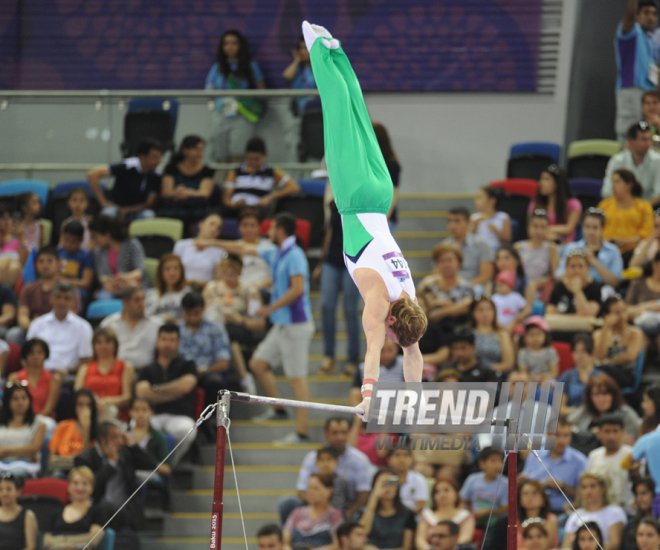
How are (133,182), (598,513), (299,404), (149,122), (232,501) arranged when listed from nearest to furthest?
1. (299,404)
2. (598,513)
3. (232,501)
4. (133,182)
5. (149,122)

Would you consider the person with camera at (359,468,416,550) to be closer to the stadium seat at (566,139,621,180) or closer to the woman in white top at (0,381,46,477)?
the woman in white top at (0,381,46,477)

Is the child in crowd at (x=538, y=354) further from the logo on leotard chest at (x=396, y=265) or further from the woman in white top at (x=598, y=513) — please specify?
the logo on leotard chest at (x=396, y=265)

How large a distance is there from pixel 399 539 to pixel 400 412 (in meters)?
2.29

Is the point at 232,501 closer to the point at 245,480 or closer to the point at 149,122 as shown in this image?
the point at 245,480

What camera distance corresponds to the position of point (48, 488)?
6688 mm

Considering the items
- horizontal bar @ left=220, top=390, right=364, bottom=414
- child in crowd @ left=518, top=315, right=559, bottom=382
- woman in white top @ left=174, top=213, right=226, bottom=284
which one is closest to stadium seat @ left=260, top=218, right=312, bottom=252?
woman in white top @ left=174, top=213, right=226, bottom=284

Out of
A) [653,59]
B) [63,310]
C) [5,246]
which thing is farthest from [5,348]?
[653,59]

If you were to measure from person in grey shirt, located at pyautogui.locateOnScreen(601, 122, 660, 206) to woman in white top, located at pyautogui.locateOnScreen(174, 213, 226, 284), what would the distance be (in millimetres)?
3114

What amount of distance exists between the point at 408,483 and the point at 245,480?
135 centimetres

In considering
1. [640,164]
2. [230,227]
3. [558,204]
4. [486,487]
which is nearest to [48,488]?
[486,487]

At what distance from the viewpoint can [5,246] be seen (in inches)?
337

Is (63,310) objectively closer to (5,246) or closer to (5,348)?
(5,348)

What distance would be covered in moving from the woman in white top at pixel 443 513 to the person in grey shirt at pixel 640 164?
10.5ft

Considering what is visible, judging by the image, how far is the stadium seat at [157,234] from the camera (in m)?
8.62
